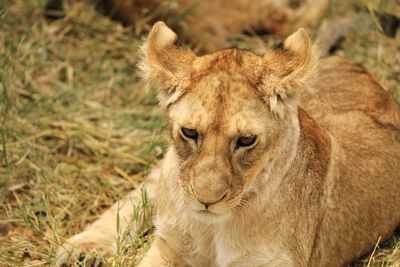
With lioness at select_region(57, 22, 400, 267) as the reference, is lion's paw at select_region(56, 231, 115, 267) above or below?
below

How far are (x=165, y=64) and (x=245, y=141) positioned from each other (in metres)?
0.49

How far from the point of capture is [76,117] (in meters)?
5.15

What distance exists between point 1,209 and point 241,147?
1841mm

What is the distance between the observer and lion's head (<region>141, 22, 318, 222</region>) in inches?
116

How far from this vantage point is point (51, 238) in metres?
4.04

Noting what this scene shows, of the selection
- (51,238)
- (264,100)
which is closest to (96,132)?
(51,238)

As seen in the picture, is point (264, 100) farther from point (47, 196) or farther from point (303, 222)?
point (47, 196)

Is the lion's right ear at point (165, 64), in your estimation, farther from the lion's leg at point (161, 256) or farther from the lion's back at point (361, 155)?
the lion's back at point (361, 155)

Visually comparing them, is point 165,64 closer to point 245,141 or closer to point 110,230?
point 245,141

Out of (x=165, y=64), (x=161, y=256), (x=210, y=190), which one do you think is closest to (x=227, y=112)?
(x=210, y=190)

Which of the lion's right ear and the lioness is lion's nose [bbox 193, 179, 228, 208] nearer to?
the lioness

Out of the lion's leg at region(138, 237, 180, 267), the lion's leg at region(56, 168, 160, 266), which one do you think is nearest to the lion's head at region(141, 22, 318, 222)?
the lion's leg at region(138, 237, 180, 267)

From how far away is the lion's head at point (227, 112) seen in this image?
2.94 meters

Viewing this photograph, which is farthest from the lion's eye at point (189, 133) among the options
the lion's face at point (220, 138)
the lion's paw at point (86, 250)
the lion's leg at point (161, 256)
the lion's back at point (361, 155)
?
the lion's paw at point (86, 250)
